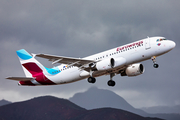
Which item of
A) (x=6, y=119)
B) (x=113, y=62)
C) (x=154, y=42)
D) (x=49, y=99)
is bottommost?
(x=113, y=62)

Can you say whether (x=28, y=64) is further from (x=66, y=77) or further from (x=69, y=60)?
(x=69, y=60)

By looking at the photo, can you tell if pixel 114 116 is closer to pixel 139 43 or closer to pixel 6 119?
pixel 6 119

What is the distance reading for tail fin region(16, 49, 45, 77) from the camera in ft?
183

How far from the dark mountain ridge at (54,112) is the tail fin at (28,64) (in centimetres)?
9991

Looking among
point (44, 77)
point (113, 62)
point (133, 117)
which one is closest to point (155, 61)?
point (113, 62)

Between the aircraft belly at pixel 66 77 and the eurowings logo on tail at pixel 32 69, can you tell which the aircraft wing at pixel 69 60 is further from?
the eurowings logo on tail at pixel 32 69

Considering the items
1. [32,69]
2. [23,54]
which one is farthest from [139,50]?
[23,54]

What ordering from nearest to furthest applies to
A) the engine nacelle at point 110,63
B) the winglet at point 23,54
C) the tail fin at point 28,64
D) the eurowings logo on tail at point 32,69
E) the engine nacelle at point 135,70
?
1. the engine nacelle at point 110,63
2. the engine nacelle at point 135,70
3. the eurowings logo on tail at point 32,69
4. the tail fin at point 28,64
5. the winglet at point 23,54

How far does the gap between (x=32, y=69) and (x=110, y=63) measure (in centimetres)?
1770

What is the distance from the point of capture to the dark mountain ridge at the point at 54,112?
155500mm

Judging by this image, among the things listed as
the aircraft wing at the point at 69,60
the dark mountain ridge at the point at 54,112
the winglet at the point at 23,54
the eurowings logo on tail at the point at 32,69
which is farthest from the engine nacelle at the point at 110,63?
the dark mountain ridge at the point at 54,112

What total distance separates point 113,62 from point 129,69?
744 centimetres

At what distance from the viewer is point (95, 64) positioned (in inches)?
1903

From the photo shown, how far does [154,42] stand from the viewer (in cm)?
4559
